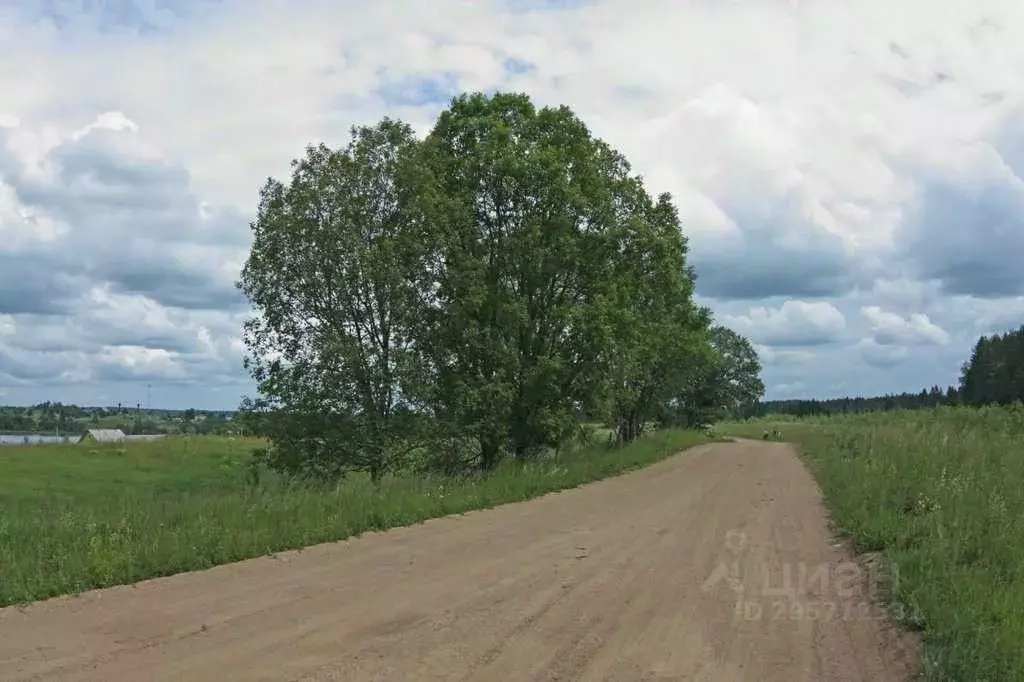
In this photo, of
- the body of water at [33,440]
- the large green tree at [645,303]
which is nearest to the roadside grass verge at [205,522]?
the large green tree at [645,303]

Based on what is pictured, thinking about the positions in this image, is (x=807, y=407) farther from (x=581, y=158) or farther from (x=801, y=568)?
(x=801, y=568)

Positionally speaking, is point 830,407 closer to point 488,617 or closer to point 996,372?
point 996,372

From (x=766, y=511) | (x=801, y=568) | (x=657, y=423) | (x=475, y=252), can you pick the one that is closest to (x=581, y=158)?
(x=475, y=252)

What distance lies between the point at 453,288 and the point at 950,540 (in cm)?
1734

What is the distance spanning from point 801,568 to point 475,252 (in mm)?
18786

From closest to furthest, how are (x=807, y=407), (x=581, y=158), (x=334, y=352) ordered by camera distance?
(x=334, y=352)
(x=581, y=158)
(x=807, y=407)

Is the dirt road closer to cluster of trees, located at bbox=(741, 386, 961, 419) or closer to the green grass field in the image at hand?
the green grass field

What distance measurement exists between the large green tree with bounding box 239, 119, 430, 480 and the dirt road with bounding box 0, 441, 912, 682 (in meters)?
9.57

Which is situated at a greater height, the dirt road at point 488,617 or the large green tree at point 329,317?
the large green tree at point 329,317

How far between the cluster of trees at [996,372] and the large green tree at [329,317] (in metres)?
76.2

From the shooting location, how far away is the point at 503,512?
17969 mm

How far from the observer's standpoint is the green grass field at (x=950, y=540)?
7.11 meters

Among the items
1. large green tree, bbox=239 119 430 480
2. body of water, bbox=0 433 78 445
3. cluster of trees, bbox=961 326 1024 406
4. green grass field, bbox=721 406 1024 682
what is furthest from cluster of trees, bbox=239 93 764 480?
cluster of trees, bbox=961 326 1024 406

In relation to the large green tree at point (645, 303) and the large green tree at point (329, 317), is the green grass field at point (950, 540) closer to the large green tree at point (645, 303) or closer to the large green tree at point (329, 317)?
the large green tree at point (645, 303)
